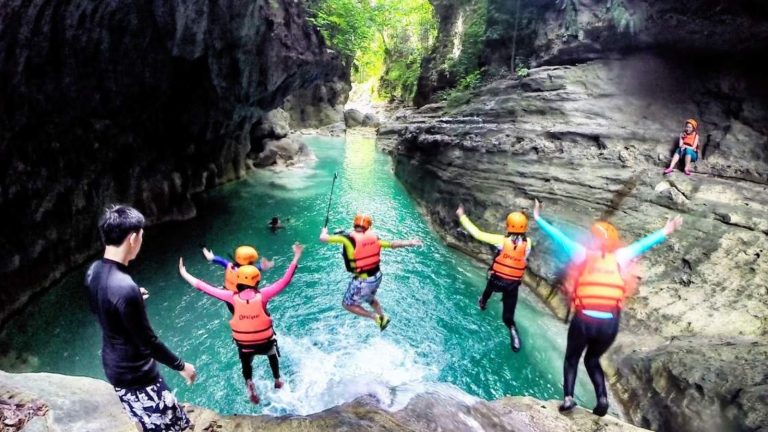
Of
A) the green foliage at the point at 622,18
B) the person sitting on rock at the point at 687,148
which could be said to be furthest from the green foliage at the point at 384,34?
the person sitting on rock at the point at 687,148

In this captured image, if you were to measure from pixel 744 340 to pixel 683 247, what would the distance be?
2.56m

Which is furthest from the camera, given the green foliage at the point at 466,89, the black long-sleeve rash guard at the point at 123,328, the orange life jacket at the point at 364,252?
the green foliage at the point at 466,89

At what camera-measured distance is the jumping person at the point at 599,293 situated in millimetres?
4938

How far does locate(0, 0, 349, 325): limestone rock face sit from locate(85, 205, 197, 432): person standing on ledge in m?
6.32

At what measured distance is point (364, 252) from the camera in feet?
25.1

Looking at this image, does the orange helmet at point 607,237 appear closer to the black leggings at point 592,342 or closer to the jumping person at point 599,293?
the jumping person at point 599,293

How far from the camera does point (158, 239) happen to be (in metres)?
14.4

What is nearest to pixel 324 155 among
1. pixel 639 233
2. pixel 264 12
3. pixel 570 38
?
pixel 264 12

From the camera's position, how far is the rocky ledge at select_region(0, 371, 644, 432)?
14.2 ft

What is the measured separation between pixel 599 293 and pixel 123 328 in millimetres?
5010

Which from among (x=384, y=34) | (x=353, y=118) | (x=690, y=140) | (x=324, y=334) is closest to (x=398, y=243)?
(x=324, y=334)

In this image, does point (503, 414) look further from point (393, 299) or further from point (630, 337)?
point (393, 299)

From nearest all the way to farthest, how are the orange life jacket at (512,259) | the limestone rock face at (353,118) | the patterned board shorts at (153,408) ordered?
the patterned board shorts at (153,408) < the orange life jacket at (512,259) < the limestone rock face at (353,118)

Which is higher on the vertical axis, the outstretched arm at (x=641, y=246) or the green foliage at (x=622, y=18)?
the green foliage at (x=622, y=18)
